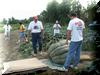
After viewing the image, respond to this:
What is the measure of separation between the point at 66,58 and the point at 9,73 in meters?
1.32

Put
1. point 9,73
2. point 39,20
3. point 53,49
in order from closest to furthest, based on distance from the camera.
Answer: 1. point 9,73
2. point 53,49
3. point 39,20

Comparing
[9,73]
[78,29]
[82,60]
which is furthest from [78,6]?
[9,73]

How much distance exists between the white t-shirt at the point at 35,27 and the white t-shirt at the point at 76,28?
2.01 meters

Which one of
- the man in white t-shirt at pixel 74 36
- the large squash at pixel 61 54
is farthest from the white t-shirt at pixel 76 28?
the large squash at pixel 61 54

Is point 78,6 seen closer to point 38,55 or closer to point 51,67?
point 51,67

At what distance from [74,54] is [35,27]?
6.73 feet

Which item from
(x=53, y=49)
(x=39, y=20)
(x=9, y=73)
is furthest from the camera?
(x=39, y=20)

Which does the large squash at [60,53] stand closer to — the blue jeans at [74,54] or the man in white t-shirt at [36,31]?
the blue jeans at [74,54]

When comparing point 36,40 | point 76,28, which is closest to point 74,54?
point 76,28

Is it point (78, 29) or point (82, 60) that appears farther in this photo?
point (82, 60)

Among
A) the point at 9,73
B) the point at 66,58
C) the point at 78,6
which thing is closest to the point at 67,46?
the point at 66,58

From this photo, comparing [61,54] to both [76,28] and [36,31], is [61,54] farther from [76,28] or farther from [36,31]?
[36,31]

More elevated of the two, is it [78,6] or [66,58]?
[78,6]

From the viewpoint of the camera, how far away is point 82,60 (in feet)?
29.3
